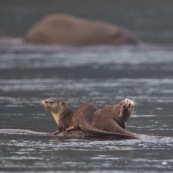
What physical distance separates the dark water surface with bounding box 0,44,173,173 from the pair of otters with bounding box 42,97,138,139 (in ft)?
0.57

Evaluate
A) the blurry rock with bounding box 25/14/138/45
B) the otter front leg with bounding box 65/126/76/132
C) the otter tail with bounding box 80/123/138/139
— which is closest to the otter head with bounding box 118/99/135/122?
the otter tail with bounding box 80/123/138/139

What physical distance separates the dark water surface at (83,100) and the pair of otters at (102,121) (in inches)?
6.8

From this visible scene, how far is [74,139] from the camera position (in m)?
15.6

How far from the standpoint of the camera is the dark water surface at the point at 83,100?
1380cm

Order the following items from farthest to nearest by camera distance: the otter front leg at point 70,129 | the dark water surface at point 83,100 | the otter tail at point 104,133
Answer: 1. the otter front leg at point 70,129
2. the otter tail at point 104,133
3. the dark water surface at point 83,100

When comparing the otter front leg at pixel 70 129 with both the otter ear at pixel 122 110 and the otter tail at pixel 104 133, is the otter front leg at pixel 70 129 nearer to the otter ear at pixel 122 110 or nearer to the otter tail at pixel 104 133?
the otter tail at pixel 104 133

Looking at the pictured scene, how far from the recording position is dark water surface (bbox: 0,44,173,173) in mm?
13805

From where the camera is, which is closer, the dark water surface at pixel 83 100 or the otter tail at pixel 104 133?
the dark water surface at pixel 83 100

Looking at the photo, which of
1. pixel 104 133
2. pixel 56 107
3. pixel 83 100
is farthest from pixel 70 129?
pixel 83 100

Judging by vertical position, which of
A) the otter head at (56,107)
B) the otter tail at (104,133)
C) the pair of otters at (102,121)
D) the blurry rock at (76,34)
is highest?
the blurry rock at (76,34)

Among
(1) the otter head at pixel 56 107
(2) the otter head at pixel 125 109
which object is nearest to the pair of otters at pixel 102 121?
(2) the otter head at pixel 125 109

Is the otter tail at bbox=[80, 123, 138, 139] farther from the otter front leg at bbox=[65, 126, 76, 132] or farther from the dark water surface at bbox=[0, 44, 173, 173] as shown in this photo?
the otter front leg at bbox=[65, 126, 76, 132]

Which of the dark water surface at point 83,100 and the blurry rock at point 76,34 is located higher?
the blurry rock at point 76,34

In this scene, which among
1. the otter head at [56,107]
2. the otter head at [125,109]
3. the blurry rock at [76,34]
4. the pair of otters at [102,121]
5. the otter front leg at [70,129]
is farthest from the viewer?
the blurry rock at [76,34]
